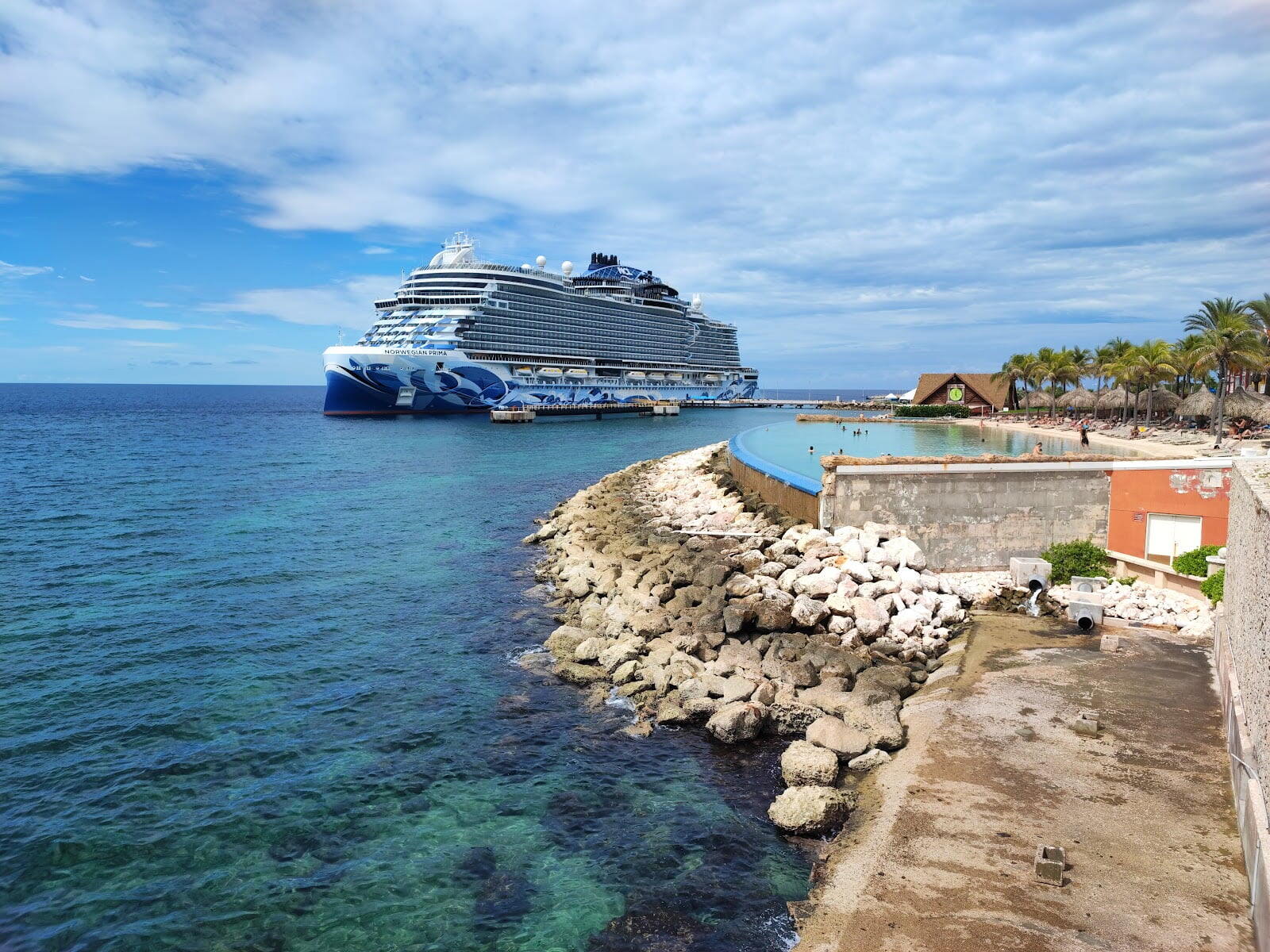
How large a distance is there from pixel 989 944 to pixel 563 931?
3674 millimetres

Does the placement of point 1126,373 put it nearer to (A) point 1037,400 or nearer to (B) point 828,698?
(A) point 1037,400

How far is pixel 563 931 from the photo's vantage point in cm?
711

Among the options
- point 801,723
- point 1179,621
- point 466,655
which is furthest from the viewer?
point 466,655

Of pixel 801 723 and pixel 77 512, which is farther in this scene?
pixel 77 512

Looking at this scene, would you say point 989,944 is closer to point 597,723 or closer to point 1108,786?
point 1108,786

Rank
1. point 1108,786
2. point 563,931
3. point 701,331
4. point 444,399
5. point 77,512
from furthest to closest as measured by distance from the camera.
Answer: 1. point 701,331
2. point 444,399
3. point 77,512
4. point 1108,786
5. point 563,931

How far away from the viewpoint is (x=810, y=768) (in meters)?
9.20

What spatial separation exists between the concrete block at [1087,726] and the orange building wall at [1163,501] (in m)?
8.08

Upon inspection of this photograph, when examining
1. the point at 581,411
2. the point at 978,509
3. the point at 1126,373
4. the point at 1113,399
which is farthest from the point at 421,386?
the point at 978,509

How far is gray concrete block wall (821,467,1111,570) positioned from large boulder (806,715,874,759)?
7.50 meters

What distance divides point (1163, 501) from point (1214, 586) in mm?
3000

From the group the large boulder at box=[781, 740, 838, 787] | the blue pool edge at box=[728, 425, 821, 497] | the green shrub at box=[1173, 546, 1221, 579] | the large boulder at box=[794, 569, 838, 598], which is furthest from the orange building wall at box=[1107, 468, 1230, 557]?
the large boulder at box=[781, 740, 838, 787]

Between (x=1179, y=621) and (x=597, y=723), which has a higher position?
(x=1179, y=621)

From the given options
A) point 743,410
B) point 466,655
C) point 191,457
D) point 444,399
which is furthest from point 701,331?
point 466,655
